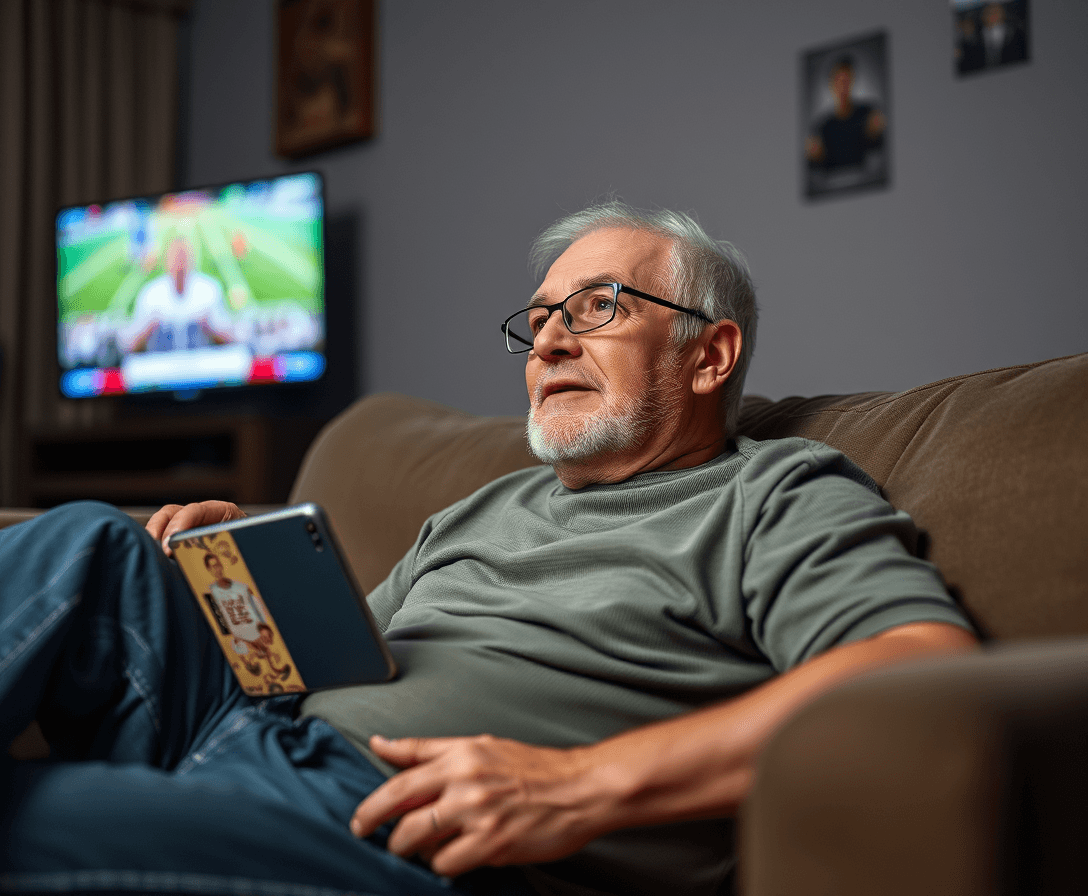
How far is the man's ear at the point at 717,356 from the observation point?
1.14 meters

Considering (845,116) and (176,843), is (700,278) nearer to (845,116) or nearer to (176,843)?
(176,843)

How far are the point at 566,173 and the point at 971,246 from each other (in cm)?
107

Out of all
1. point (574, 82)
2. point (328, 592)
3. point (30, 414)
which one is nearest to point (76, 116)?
point (30, 414)

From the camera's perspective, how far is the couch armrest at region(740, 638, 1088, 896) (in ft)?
1.44

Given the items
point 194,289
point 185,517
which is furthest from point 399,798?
point 194,289

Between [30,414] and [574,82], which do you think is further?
[30,414]

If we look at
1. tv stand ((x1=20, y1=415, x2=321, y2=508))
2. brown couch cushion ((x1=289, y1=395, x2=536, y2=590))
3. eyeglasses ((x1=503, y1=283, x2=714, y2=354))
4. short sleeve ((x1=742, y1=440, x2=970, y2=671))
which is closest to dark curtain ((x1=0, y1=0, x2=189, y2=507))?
tv stand ((x1=20, y1=415, x2=321, y2=508))

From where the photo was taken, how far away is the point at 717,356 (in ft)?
3.80

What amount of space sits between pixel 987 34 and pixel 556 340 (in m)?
1.26

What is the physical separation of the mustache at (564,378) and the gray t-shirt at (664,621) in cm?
20

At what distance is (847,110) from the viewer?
6.51ft

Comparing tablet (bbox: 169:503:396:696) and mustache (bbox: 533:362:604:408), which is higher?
mustache (bbox: 533:362:604:408)

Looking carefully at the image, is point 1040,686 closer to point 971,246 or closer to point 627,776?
point 627,776

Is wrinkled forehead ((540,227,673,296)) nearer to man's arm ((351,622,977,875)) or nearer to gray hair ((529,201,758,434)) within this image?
gray hair ((529,201,758,434))
